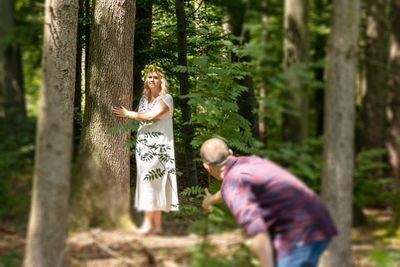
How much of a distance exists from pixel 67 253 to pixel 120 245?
0.52 meters

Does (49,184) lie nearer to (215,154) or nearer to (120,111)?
(215,154)

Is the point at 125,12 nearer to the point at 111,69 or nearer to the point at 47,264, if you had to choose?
the point at 111,69

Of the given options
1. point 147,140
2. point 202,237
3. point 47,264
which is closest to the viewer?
point 47,264

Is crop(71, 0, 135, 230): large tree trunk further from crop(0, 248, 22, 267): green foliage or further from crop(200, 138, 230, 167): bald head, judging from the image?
crop(200, 138, 230, 167): bald head

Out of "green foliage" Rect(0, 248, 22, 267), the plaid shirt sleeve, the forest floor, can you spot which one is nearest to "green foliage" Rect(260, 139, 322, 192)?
the plaid shirt sleeve

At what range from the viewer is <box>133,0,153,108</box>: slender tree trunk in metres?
8.71

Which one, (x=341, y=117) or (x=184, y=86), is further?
(x=184, y=86)

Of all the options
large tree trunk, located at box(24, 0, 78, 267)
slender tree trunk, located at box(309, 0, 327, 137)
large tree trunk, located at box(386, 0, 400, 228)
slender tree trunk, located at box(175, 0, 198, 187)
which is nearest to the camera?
large tree trunk, located at box(24, 0, 78, 267)

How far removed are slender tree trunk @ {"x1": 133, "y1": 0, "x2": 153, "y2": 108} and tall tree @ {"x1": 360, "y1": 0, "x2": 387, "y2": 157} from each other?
5.35 metres

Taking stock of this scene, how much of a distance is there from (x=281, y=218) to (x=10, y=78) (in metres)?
2.92

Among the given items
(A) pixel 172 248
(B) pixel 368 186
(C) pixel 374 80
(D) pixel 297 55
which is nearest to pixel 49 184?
(A) pixel 172 248

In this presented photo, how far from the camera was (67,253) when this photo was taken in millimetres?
3896

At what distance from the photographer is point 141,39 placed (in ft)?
29.2

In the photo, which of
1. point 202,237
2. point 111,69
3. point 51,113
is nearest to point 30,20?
point 51,113
